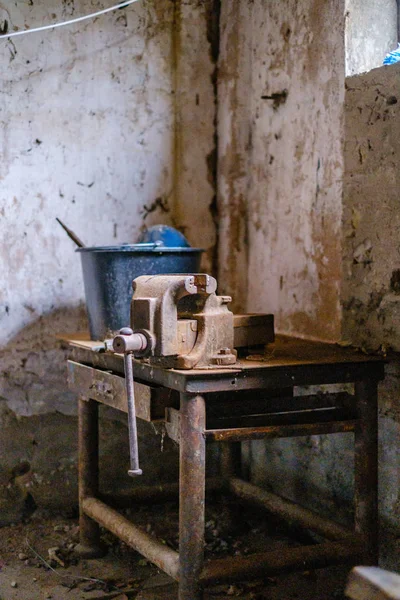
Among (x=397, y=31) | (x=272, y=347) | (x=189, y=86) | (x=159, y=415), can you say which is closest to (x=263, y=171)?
(x=189, y=86)

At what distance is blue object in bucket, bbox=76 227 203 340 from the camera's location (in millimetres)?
2652

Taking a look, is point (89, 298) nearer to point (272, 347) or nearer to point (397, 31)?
point (272, 347)

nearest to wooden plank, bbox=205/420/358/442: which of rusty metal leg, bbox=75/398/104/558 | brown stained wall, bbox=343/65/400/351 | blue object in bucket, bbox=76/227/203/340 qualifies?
brown stained wall, bbox=343/65/400/351

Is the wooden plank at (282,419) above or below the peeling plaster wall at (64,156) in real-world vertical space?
below

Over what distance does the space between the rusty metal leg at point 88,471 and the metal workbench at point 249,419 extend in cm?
12

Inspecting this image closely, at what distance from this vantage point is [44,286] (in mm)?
3191

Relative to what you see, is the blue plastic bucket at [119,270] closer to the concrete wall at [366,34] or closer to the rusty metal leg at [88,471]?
the rusty metal leg at [88,471]

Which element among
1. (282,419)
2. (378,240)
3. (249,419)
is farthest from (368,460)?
(378,240)

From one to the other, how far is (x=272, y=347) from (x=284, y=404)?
237 mm

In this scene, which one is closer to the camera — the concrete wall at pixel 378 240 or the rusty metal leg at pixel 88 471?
the concrete wall at pixel 378 240

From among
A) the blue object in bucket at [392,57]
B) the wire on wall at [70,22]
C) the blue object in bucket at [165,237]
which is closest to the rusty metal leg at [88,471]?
the blue object in bucket at [165,237]

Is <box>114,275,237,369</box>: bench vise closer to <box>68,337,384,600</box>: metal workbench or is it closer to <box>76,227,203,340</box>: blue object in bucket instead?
<box>68,337,384,600</box>: metal workbench

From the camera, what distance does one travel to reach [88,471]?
2.87m

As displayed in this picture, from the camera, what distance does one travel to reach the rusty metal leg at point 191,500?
2078 millimetres
